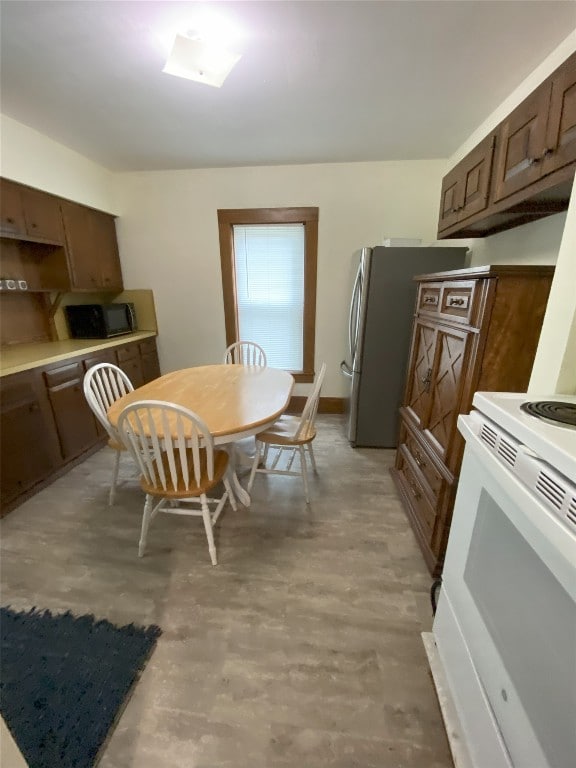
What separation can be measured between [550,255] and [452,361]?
2.64ft

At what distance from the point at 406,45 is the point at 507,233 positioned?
120cm

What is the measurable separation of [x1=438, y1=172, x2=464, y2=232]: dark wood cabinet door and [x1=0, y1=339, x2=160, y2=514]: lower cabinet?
291cm

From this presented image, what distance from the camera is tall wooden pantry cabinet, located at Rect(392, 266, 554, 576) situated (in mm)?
1207

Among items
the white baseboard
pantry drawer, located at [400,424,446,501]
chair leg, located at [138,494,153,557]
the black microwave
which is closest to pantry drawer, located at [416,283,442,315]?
pantry drawer, located at [400,424,446,501]

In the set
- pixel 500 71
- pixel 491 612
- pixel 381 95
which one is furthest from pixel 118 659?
pixel 500 71

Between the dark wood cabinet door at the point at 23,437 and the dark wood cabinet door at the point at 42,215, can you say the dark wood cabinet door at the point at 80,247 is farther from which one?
the dark wood cabinet door at the point at 23,437

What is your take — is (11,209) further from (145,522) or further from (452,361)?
(452,361)

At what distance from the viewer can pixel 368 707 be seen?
105 centimetres

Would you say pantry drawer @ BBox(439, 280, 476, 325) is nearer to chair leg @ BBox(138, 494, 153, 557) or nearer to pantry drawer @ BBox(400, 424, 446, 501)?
pantry drawer @ BBox(400, 424, 446, 501)

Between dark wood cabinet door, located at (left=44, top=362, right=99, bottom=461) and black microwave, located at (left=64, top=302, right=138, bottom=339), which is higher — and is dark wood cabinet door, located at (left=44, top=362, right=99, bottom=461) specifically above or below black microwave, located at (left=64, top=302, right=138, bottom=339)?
below

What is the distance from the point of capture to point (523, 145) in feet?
4.16

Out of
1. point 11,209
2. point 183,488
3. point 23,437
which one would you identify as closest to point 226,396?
point 183,488

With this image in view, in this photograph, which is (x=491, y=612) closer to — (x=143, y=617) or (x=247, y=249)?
(x=143, y=617)

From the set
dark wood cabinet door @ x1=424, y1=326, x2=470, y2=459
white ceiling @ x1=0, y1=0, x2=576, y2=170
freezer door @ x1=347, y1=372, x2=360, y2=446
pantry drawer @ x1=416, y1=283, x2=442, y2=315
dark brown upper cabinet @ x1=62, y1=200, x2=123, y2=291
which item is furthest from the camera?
dark brown upper cabinet @ x1=62, y1=200, x2=123, y2=291
